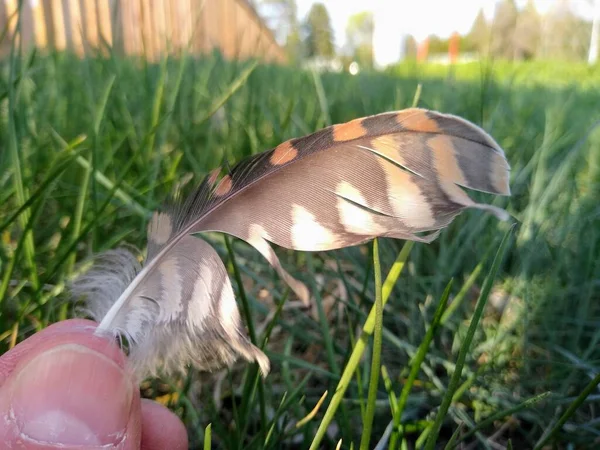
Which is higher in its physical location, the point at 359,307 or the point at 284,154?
the point at 284,154

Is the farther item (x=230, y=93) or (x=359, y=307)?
(x=230, y=93)

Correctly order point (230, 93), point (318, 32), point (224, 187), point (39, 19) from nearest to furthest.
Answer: point (224, 187) < point (230, 93) < point (318, 32) < point (39, 19)

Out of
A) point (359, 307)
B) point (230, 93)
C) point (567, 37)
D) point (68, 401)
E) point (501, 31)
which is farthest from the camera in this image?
point (567, 37)

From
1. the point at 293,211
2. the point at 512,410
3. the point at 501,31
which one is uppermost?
the point at 501,31

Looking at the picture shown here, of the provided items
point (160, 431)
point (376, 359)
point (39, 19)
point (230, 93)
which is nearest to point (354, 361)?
point (376, 359)

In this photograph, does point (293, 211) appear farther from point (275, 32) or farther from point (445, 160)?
point (275, 32)

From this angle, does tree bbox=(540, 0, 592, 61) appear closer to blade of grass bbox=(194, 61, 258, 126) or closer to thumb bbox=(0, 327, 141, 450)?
blade of grass bbox=(194, 61, 258, 126)
